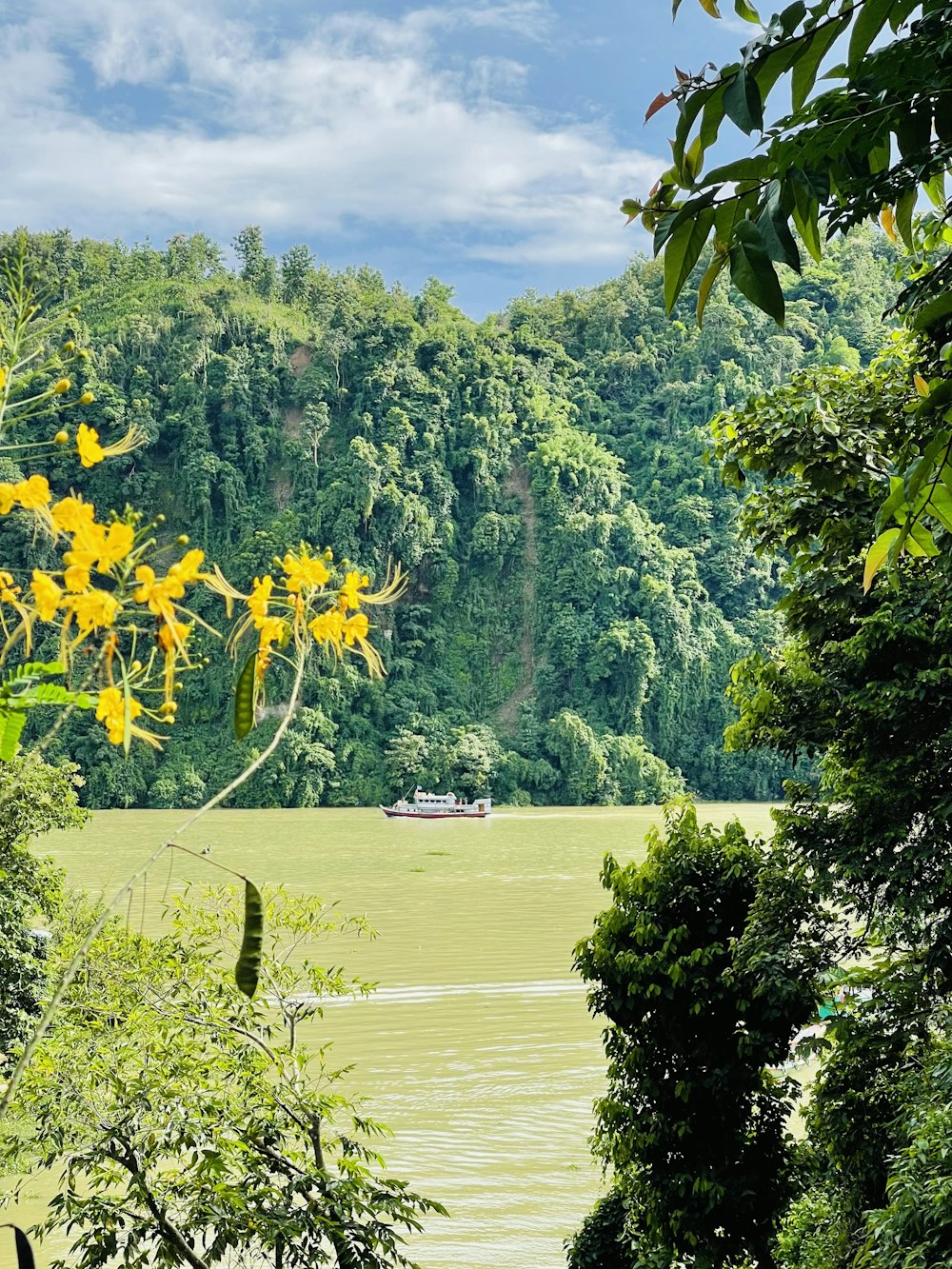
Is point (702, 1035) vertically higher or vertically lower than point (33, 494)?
lower

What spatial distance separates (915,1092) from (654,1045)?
1.05 meters

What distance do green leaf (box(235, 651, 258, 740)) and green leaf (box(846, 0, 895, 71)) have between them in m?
0.39

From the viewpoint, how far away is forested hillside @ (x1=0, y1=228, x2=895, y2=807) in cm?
2881

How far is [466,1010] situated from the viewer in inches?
361

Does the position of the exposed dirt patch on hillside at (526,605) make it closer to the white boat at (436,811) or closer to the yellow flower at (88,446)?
the white boat at (436,811)

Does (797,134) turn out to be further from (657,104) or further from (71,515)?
(71,515)

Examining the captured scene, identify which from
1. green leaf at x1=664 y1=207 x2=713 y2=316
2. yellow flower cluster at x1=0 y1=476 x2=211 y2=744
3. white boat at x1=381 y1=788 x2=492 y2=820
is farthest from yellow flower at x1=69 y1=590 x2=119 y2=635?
white boat at x1=381 y1=788 x2=492 y2=820

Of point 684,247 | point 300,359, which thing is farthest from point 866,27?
point 300,359

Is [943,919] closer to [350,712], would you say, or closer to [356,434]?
[350,712]

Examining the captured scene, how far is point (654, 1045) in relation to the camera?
381 centimetres

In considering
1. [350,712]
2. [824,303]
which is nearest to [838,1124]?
[350,712]

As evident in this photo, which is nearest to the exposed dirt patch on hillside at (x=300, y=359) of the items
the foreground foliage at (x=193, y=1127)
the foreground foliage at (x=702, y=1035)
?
the foreground foliage at (x=702, y=1035)

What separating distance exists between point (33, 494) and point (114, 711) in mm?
101

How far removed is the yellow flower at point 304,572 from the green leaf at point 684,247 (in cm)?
27
